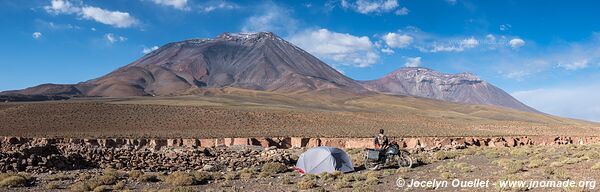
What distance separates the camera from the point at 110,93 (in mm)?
194000

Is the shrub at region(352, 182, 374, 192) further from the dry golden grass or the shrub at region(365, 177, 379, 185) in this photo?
the dry golden grass

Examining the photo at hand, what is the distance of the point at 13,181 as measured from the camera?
15.1 metres

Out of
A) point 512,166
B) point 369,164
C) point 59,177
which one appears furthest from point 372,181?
point 59,177

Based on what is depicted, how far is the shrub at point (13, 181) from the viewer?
1495 centimetres

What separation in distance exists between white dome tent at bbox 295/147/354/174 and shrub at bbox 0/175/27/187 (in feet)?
29.5

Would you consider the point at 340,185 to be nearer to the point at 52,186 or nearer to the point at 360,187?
the point at 360,187

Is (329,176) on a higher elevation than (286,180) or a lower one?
higher

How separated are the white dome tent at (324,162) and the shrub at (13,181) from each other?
29.5ft

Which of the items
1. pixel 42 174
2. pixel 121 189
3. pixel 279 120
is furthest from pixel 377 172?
pixel 279 120

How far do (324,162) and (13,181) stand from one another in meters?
9.95

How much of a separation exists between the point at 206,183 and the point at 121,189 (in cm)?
257

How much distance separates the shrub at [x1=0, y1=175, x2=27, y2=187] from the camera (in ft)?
49.1

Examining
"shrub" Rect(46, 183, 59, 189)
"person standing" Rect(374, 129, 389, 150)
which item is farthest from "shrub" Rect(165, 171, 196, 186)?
"person standing" Rect(374, 129, 389, 150)

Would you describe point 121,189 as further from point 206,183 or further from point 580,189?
point 580,189
